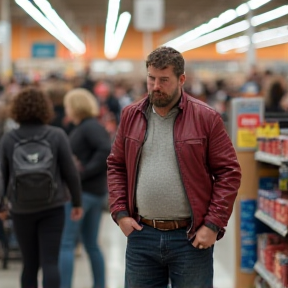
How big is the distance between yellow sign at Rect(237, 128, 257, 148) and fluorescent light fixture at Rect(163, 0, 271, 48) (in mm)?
6471

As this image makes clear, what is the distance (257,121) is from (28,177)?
6.18 feet

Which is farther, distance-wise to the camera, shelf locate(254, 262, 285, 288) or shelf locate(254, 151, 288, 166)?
shelf locate(254, 262, 285, 288)

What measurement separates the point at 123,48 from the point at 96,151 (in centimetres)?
2925

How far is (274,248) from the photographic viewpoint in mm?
4812

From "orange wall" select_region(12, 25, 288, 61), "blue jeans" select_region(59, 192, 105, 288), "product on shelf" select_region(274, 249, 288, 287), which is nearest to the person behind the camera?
"product on shelf" select_region(274, 249, 288, 287)

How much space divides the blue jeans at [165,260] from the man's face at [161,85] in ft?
1.86

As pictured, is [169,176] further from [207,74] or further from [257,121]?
[207,74]

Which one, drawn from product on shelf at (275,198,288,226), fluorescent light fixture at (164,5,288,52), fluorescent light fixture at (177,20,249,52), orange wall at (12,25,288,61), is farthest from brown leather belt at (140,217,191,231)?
orange wall at (12,25,288,61)

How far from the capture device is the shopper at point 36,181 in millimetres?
4266

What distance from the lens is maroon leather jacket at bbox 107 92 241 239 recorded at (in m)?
3.01

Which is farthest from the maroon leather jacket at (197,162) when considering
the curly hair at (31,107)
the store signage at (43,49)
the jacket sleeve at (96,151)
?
the store signage at (43,49)

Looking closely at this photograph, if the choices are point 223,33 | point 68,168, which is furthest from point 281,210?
point 223,33

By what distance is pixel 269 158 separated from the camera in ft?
15.2

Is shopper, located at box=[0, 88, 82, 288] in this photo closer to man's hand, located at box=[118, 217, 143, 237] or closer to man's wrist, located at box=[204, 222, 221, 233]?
man's hand, located at box=[118, 217, 143, 237]
